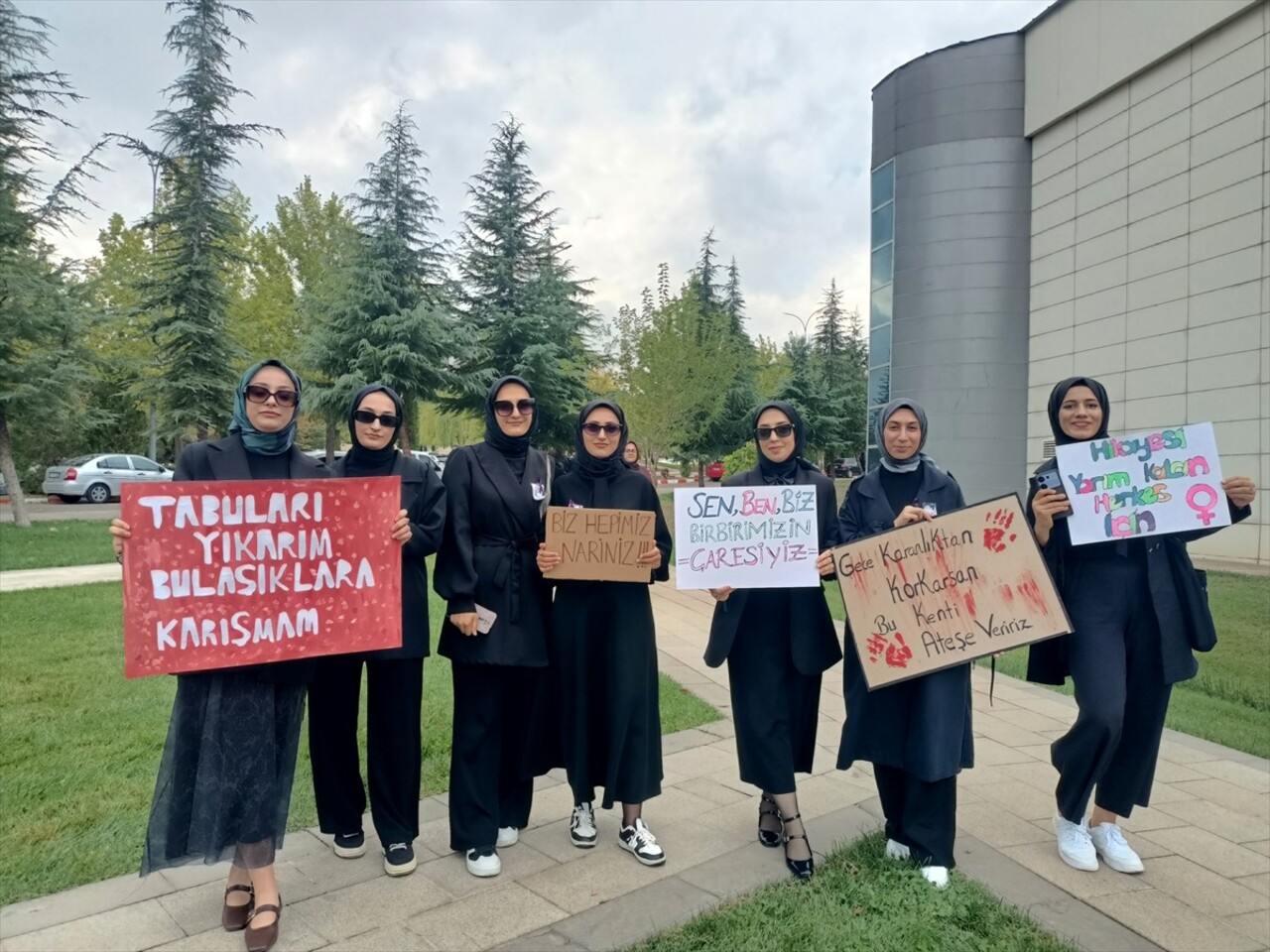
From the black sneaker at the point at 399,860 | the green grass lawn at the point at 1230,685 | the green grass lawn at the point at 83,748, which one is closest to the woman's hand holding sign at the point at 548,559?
the black sneaker at the point at 399,860

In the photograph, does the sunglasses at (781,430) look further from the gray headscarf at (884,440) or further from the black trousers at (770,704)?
the black trousers at (770,704)

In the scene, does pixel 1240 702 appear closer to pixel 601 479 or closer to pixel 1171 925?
pixel 1171 925

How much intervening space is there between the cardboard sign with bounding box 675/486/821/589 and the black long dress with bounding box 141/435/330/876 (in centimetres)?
178

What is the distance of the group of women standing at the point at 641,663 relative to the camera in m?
3.71

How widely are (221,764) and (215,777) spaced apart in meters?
0.05

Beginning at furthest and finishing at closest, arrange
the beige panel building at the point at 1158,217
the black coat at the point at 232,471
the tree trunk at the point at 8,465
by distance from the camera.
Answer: the tree trunk at the point at 8,465 → the beige panel building at the point at 1158,217 → the black coat at the point at 232,471

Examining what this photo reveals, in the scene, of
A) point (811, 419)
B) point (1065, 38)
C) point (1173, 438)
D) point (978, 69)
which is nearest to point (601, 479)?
point (1173, 438)

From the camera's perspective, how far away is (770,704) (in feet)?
12.7

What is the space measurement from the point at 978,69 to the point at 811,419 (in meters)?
20.0

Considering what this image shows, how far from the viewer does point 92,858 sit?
3.76m

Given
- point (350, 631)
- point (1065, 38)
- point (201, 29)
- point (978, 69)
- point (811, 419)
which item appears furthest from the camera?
point (811, 419)

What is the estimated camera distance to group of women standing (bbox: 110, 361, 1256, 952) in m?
3.71

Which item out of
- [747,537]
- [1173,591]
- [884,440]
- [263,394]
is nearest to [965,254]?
[1173,591]

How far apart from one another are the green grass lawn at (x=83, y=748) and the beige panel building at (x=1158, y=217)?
14.9 m
